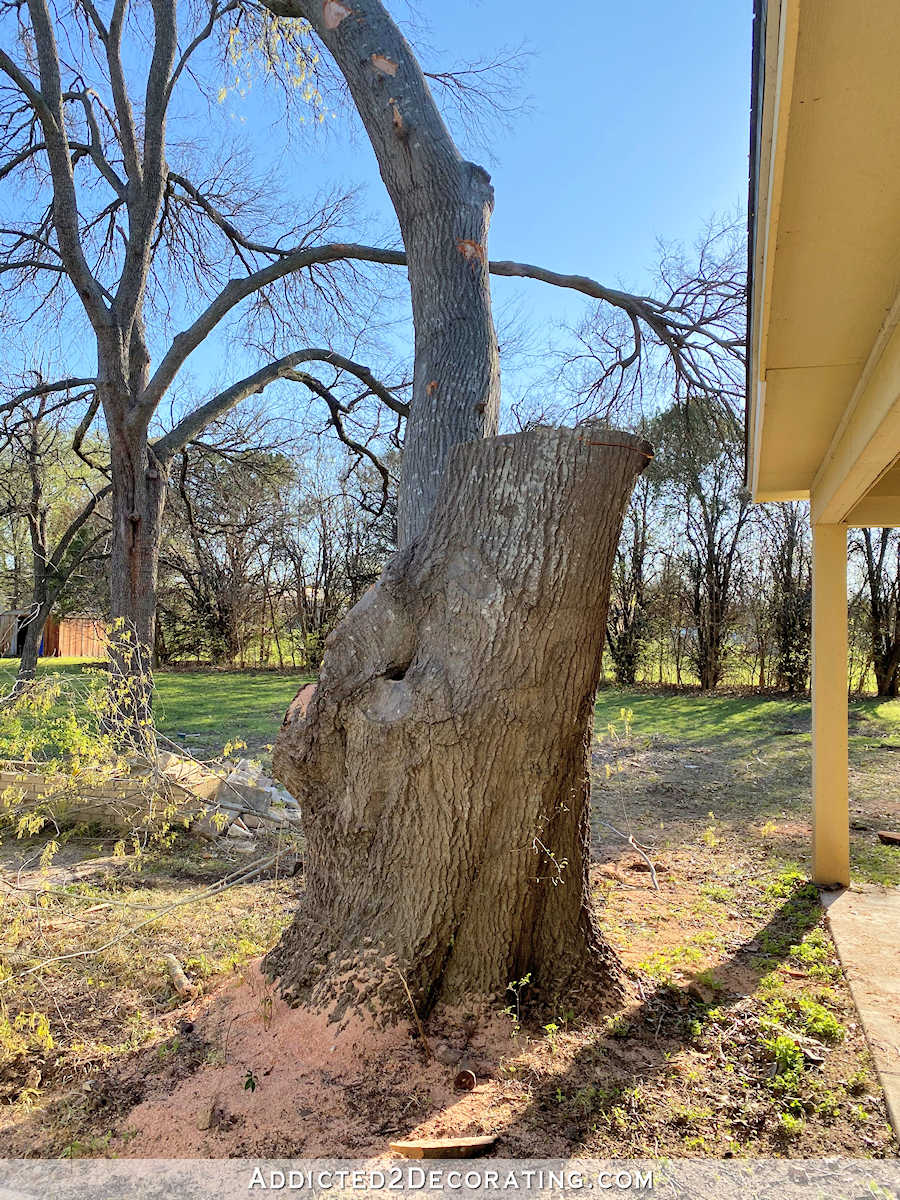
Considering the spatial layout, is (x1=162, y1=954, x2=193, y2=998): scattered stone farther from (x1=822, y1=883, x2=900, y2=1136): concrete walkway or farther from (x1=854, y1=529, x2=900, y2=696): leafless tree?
(x1=854, y1=529, x2=900, y2=696): leafless tree

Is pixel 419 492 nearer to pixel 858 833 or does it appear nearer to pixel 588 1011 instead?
pixel 588 1011

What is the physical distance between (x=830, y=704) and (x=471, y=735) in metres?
2.42

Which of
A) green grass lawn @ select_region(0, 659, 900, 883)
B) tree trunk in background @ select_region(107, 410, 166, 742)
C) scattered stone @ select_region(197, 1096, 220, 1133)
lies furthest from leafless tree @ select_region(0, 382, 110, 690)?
scattered stone @ select_region(197, 1096, 220, 1133)

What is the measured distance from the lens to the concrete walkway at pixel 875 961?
6.79 feet

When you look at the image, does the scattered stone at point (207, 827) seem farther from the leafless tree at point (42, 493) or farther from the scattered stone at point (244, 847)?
the leafless tree at point (42, 493)

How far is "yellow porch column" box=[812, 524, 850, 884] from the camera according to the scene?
355 centimetres

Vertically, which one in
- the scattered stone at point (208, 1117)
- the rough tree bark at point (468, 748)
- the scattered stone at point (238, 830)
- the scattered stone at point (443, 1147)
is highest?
the rough tree bark at point (468, 748)

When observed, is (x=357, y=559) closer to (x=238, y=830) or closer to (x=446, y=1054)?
(x=238, y=830)

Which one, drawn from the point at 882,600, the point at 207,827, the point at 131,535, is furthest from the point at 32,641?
the point at 882,600

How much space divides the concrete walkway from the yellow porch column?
0.20m

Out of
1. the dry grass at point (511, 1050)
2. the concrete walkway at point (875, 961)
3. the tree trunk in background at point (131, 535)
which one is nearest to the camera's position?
the dry grass at point (511, 1050)

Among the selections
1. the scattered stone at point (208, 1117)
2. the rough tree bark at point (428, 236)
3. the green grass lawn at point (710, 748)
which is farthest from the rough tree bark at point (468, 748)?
the green grass lawn at point (710, 748)

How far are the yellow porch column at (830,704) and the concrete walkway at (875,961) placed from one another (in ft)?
0.64

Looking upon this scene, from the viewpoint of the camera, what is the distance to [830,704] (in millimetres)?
3562
